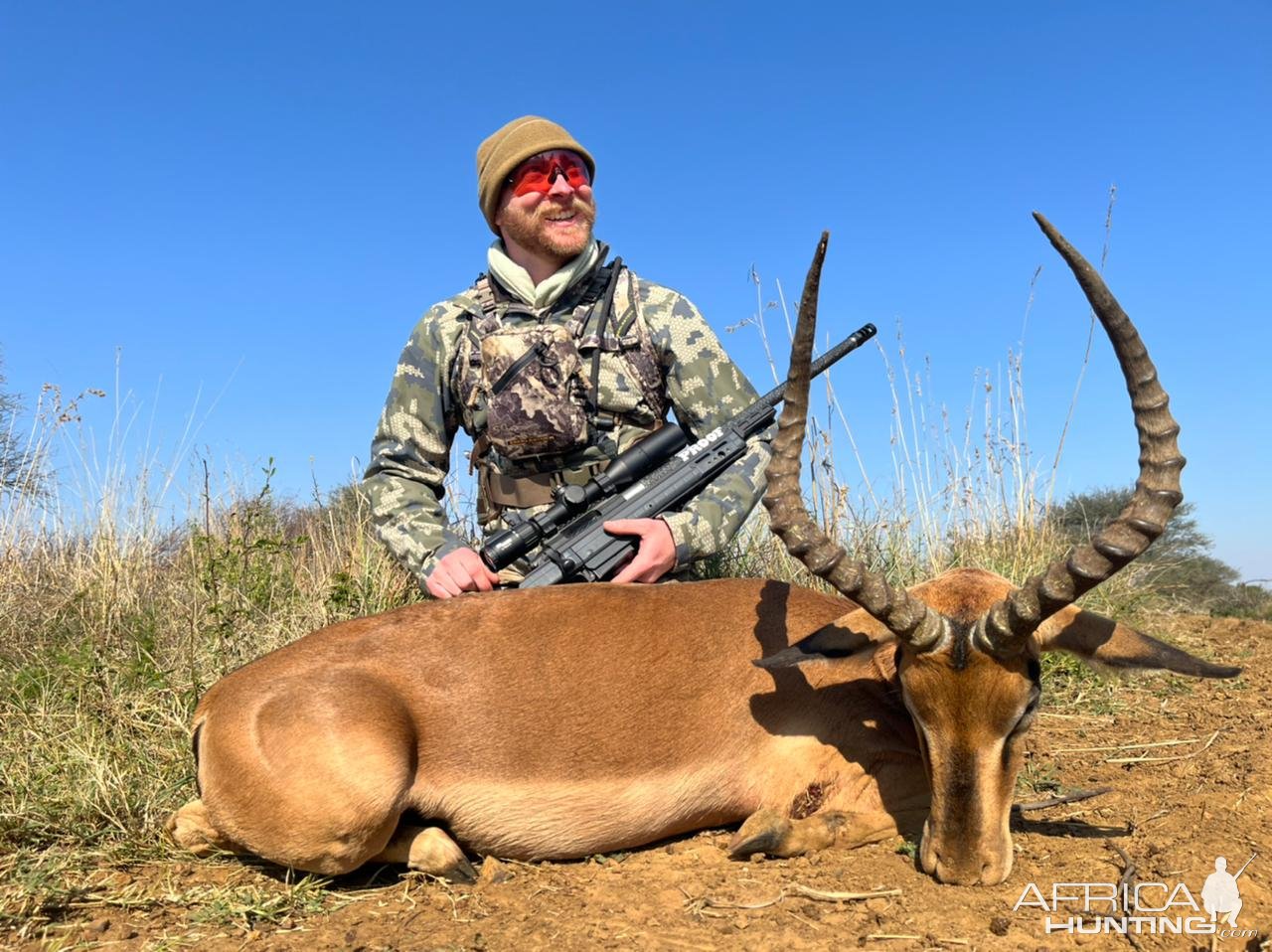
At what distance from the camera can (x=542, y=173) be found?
6.21 m

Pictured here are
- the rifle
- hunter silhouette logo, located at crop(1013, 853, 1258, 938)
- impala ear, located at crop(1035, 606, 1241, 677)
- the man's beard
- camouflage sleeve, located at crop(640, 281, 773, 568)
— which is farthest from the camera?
the man's beard

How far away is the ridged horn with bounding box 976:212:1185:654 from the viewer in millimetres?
3031

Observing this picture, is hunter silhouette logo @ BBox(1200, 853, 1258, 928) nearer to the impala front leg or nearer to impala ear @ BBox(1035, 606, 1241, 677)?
impala ear @ BBox(1035, 606, 1241, 677)

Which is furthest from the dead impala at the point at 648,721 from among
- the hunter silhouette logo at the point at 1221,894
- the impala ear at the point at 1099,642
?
the hunter silhouette logo at the point at 1221,894

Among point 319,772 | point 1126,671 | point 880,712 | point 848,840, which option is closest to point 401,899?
point 319,772

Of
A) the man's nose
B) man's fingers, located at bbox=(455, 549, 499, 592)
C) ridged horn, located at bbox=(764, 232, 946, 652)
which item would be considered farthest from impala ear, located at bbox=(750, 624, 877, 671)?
the man's nose

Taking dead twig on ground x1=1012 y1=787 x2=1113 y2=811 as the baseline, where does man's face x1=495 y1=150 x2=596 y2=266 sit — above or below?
above

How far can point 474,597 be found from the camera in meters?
4.27

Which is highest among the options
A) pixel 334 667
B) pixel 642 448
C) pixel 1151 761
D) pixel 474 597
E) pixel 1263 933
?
pixel 642 448

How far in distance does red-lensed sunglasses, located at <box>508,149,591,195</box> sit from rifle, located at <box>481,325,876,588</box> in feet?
5.72

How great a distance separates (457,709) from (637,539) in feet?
5.71

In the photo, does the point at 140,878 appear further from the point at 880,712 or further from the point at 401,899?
the point at 880,712

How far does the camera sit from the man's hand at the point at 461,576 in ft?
17.2

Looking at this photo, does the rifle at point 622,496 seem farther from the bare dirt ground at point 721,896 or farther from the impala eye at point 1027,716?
the impala eye at point 1027,716
